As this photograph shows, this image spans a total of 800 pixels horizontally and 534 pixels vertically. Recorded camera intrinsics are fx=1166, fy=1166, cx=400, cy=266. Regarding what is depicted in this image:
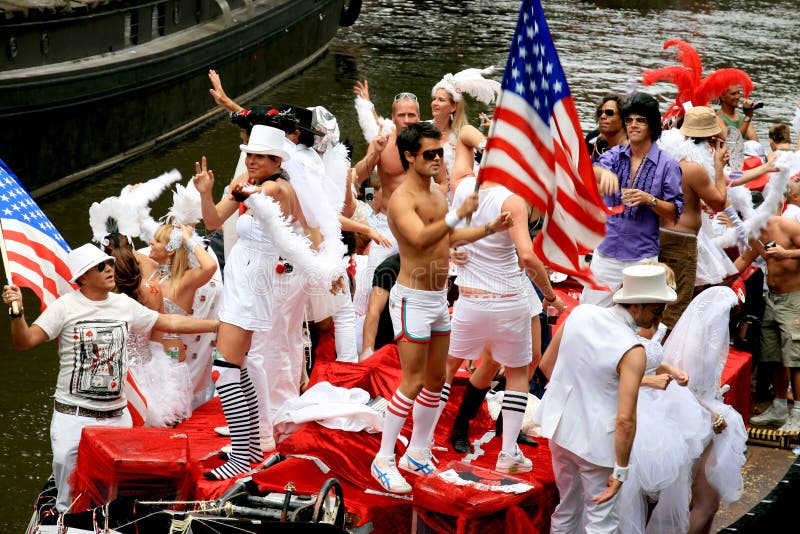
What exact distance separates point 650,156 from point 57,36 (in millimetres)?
10382

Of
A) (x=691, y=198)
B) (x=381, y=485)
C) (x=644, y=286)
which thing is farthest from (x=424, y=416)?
(x=691, y=198)

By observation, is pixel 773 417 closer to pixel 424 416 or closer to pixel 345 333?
pixel 345 333

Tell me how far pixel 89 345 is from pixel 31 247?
3.01ft

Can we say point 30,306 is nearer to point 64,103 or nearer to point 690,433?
point 64,103

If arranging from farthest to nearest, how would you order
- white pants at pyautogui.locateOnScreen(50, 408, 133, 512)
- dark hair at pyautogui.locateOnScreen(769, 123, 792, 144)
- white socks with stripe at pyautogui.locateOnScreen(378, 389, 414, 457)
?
dark hair at pyautogui.locateOnScreen(769, 123, 792, 144), white pants at pyautogui.locateOnScreen(50, 408, 133, 512), white socks with stripe at pyautogui.locateOnScreen(378, 389, 414, 457)

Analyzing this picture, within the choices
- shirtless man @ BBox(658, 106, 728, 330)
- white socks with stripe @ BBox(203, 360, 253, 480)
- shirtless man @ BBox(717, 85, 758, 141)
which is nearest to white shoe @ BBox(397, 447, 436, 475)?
white socks with stripe @ BBox(203, 360, 253, 480)

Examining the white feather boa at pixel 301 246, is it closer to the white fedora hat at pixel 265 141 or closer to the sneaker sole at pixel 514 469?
the white fedora hat at pixel 265 141

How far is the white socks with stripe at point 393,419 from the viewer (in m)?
6.03

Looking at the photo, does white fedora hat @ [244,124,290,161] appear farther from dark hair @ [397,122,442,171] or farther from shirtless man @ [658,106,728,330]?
shirtless man @ [658,106,728,330]

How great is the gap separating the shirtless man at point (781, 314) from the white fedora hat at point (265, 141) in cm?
362

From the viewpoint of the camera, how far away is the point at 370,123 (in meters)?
8.95

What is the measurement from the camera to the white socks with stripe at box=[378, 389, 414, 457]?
6031 mm

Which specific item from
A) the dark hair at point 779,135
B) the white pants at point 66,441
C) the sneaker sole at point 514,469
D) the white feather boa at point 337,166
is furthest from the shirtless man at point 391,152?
the dark hair at point 779,135

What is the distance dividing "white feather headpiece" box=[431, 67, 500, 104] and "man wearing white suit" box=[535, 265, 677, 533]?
296 centimetres
